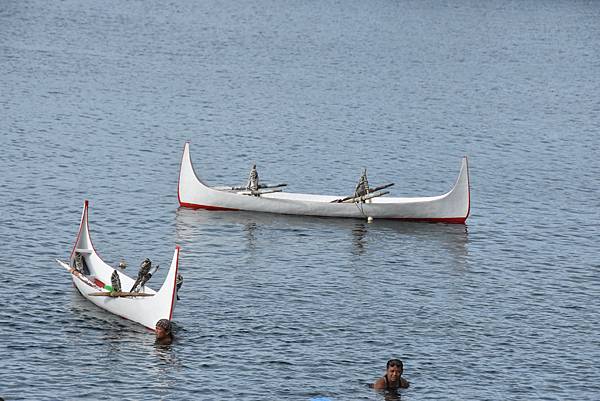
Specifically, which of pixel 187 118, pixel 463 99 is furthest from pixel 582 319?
pixel 463 99

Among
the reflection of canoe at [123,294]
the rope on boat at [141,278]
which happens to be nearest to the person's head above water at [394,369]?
the reflection of canoe at [123,294]

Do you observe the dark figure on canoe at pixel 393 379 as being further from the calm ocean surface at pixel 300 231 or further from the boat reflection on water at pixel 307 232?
the boat reflection on water at pixel 307 232

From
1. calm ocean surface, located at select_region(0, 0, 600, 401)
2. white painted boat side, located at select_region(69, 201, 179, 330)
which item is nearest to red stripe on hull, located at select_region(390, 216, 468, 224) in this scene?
calm ocean surface, located at select_region(0, 0, 600, 401)

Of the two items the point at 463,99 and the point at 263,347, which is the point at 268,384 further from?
the point at 463,99

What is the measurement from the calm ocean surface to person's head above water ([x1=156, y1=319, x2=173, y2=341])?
1.85 ft

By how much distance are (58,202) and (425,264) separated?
78.2 ft

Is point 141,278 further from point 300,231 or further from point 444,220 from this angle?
point 444,220

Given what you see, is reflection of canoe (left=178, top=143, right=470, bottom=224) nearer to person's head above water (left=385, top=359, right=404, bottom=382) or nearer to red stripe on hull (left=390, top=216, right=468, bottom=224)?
red stripe on hull (left=390, top=216, right=468, bottom=224)

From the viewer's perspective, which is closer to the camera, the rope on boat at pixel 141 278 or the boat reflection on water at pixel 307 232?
the rope on boat at pixel 141 278

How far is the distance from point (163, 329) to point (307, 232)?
22980 millimetres

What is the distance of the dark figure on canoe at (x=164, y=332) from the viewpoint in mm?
60281

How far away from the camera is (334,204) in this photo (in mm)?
83812

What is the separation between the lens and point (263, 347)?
2406 inches

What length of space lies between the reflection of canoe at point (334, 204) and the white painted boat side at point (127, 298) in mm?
16468
